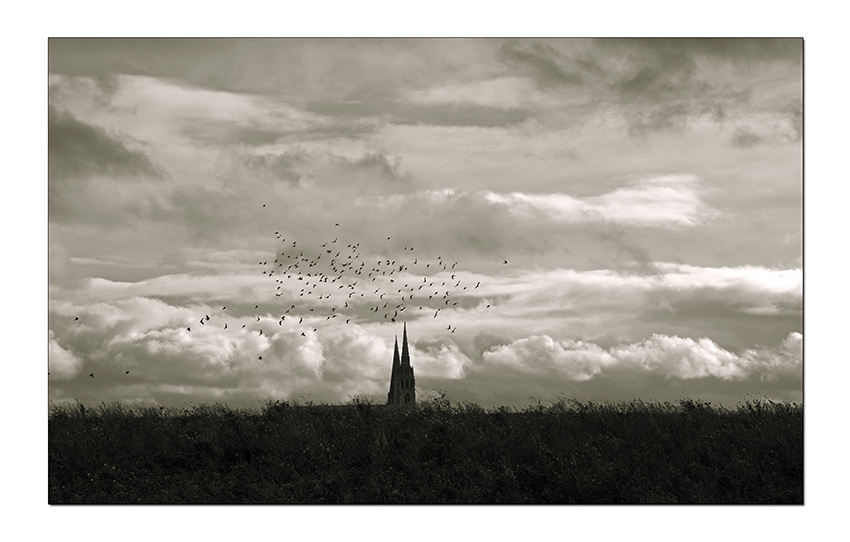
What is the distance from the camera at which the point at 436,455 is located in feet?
44.7

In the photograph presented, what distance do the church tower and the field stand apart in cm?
42

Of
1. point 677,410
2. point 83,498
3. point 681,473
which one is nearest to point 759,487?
point 681,473

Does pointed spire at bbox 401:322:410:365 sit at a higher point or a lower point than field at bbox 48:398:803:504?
higher

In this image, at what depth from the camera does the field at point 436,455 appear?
12570 mm

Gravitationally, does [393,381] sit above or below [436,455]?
above

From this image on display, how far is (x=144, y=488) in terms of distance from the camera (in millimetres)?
12992

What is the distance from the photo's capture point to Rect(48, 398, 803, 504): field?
1257 cm

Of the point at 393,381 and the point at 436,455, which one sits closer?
the point at 436,455

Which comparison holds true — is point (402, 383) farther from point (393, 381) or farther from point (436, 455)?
point (436, 455)

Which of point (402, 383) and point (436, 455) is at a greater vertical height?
point (402, 383)

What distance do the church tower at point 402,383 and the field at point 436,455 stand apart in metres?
0.42

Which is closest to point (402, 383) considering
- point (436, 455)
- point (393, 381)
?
point (393, 381)

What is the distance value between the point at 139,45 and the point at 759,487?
13.9 meters

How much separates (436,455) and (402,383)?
258 centimetres
